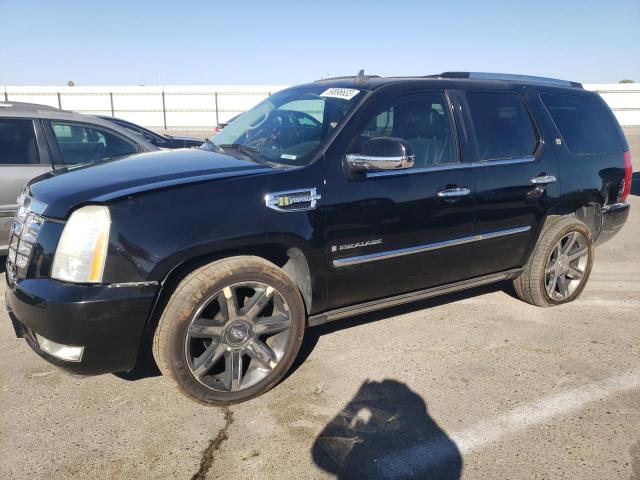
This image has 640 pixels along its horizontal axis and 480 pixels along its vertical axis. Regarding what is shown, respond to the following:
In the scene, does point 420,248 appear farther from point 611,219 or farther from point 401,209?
point 611,219

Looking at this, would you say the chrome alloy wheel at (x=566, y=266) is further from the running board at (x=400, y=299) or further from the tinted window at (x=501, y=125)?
the tinted window at (x=501, y=125)

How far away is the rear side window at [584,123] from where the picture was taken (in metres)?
4.23

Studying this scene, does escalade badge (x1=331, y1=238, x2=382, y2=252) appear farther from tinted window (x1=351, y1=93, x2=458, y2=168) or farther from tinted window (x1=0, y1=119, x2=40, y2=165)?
tinted window (x1=0, y1=119, x2=40, y2=165)

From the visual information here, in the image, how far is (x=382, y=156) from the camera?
3.05 meters

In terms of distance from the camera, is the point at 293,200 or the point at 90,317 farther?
the point at 293,200

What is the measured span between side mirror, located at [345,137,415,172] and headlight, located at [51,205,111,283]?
57.3 inches

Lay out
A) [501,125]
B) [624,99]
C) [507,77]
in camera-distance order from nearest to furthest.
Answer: [501,125] < [507,77] < [624,99]

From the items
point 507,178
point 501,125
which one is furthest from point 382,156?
point 501,125

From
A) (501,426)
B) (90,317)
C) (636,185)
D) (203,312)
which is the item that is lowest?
(501,426)

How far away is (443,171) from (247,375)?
188cm

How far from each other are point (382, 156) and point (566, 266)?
7.84ft

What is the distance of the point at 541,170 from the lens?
13.0ft


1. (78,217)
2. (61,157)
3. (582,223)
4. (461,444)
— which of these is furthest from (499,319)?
(61,157)

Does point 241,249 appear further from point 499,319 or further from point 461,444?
point 499,319
